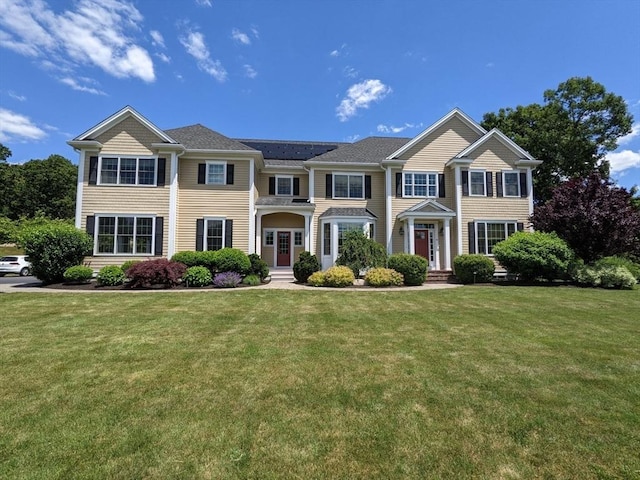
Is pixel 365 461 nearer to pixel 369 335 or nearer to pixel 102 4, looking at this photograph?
pixel 369 335

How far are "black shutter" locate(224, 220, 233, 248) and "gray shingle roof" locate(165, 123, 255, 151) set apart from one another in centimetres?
395

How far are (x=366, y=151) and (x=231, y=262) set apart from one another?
37.3ft

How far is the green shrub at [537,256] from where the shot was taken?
1465 cm

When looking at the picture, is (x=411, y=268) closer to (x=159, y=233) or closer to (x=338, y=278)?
(x=338, y=278)

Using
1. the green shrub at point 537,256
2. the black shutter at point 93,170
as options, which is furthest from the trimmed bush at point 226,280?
the green shrub at point 537,256

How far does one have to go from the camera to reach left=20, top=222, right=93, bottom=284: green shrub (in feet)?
45.4

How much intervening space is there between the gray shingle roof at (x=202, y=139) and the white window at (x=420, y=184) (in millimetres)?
8898

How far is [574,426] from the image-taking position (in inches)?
124

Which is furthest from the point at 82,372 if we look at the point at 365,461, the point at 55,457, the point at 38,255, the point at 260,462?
the point at 38,255

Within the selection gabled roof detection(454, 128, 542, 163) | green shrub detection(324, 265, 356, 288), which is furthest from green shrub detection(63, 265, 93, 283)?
gabled roof detection(454, 128, 542, 163)

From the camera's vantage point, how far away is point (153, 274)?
1324 cm

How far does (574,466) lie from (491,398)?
111 cm

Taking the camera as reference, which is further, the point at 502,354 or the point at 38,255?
the point at 38,255

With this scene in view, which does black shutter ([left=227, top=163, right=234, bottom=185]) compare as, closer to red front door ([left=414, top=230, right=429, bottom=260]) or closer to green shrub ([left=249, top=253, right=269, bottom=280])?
green shrub ([left=249, top=253, right=269, bottom=280])
